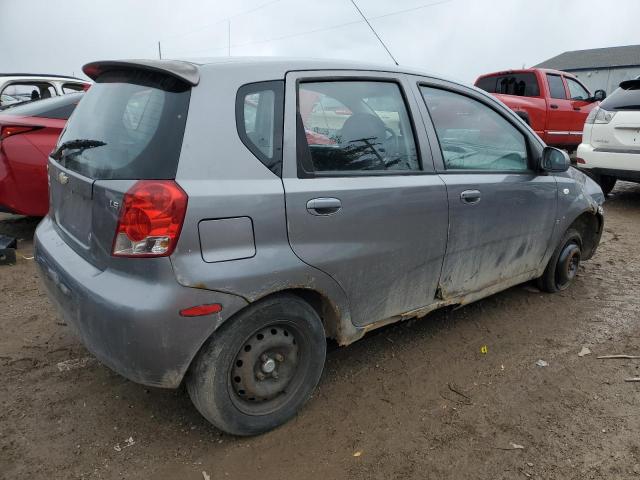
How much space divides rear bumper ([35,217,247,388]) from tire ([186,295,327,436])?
0.32 feet

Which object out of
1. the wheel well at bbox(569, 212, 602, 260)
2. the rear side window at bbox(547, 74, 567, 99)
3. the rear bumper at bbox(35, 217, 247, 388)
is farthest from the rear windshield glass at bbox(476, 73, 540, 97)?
the rear bumper at bbox(35, 217, 247, 388)

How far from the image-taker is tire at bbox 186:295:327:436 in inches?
82.0

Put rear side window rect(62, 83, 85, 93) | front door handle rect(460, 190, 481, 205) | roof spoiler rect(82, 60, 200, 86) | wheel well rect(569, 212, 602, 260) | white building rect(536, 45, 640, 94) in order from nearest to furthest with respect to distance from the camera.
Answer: roof spoiler rect(82, 60, 200, 86), front door handle rect(460, 190, 481, 205), wheel well rect(569, 212, 602, 260), rear side window rect(62, 83, 85, 93), white building rect(536, 45, 640, 94)

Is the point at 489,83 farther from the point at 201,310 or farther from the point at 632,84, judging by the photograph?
the point at 201,310

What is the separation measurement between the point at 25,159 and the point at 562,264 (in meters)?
4.79

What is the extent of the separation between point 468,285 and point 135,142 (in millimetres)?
2144

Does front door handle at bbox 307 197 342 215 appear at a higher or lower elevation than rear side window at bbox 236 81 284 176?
lower

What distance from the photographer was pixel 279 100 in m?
2.20

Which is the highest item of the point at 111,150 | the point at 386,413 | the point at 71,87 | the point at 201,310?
the point at 111,150

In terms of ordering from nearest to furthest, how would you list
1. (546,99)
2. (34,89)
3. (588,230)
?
1. (588,230)
2. (34,89)
3. (546,99)

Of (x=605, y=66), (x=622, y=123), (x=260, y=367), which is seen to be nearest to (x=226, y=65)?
(x=260, y=367)

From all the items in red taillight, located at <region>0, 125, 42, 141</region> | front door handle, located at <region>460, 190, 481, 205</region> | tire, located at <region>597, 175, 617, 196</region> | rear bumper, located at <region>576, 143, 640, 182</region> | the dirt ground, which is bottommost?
the dirt ground

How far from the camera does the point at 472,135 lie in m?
3.08

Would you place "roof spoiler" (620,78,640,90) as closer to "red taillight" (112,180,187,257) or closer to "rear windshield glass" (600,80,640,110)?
"rear windshield glass" (600,80,640,110)
